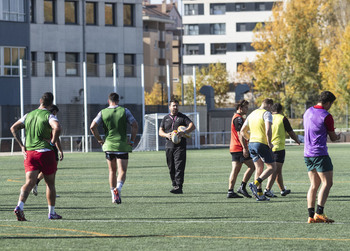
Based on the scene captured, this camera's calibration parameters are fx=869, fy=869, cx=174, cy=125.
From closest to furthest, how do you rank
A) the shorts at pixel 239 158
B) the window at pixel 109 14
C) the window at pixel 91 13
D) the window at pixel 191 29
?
the shorts at pixel 239 158 → the window at pixel 91 13 → the window at pixel 109 14 → the window at pixel 191 29

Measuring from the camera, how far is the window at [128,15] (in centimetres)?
6122

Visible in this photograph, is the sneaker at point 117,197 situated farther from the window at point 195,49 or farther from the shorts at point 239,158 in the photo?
the window at point 195,49

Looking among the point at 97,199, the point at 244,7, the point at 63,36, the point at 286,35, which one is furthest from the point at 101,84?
the point at 244,7

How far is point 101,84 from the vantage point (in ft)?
153

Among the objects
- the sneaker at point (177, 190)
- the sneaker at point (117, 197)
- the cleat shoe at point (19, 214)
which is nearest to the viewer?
the cleat shoe at point (19, 214)

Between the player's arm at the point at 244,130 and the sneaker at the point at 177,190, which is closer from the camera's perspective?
the player's arm at the point at 244,130

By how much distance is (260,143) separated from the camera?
15.3m

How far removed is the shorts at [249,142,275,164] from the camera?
15.3 metres

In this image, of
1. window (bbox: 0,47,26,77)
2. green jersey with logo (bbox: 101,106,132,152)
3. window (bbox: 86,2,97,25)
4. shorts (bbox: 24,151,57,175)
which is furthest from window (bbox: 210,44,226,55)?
shorts (bbox: 24,151,57,175)

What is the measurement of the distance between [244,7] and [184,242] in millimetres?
110453

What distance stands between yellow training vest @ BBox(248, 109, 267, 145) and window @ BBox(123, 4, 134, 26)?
153 feet

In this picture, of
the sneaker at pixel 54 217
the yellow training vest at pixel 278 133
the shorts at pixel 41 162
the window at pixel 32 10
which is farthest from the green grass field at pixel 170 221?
the window at pixel 32 10

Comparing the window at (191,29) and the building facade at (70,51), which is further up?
the window at (191,29)

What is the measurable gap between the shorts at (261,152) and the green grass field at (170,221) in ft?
2.47
